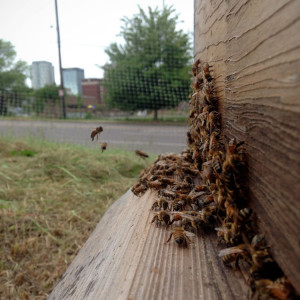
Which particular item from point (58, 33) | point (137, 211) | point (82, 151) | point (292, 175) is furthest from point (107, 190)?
point (58, 33)

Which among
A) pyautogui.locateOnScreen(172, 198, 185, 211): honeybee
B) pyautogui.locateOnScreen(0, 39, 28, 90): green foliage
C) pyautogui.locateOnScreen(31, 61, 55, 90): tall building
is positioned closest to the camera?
pyautogui.locateOnScreen(172, 198, 185, 211): honeybee

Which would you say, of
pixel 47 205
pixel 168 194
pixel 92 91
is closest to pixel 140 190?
pixel 168 194

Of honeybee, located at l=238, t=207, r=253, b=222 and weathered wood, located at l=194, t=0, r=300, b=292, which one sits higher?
weathered wood, located at l=194, t=0, r=300, b=292

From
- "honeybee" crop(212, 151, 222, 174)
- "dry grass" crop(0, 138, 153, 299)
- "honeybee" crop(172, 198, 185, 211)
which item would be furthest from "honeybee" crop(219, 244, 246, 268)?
"dry grass" crop(0, 138, 153, 299)

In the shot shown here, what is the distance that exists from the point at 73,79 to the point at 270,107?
1465 cm

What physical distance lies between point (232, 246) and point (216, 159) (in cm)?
35

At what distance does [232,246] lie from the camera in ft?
3.03

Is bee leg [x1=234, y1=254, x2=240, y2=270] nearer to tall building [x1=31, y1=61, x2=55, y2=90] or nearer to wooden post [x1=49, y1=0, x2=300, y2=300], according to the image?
wooden post [x1=49, y1=0, x2=300, y2=300]

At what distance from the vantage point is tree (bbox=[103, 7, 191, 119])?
46.6ft

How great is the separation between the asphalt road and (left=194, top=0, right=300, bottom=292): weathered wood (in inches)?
277

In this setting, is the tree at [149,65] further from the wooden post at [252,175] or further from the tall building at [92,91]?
the wooden post at [252,175]

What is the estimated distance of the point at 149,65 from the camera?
1678cm

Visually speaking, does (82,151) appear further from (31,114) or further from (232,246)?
(232,246)

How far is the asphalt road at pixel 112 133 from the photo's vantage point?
30.8 ft
